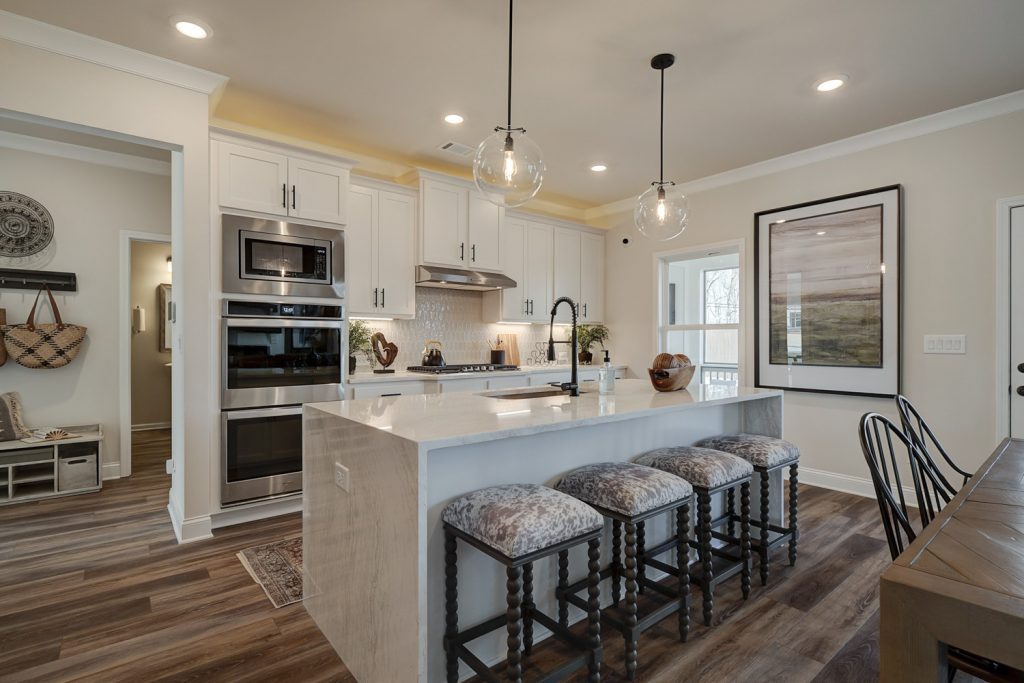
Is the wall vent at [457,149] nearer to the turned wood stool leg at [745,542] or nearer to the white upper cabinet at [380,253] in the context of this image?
the white upper cabinet at [380,253]

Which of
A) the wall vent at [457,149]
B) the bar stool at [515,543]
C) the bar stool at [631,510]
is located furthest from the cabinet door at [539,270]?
the bar stool at [515,543]

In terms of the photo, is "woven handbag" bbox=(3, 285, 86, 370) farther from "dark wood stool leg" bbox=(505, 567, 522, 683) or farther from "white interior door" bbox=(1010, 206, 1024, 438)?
"white interior door" bbox=(1010, 206, 1024, 438)

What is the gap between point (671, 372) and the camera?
267cm

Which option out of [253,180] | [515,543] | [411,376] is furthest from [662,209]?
[253,180]

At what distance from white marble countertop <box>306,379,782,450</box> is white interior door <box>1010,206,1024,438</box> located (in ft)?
6.06

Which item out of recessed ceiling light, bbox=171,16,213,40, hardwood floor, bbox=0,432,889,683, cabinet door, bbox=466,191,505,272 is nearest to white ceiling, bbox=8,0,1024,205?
recessed ceiling light, bbox=171,16,213,40

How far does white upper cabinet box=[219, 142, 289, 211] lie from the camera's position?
3.26 m

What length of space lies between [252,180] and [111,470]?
291cm

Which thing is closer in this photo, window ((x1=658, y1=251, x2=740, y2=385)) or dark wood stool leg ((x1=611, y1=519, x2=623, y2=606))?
dark wood stool leg ((x1=611, y1=519, x2=623, y2=606))

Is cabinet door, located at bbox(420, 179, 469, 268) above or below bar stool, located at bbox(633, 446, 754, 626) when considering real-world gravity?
above

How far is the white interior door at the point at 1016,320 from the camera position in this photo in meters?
3.23

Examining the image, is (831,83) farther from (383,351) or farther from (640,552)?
(383,351)

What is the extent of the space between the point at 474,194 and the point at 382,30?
2.13 metres

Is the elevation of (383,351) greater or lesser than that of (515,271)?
lesser
